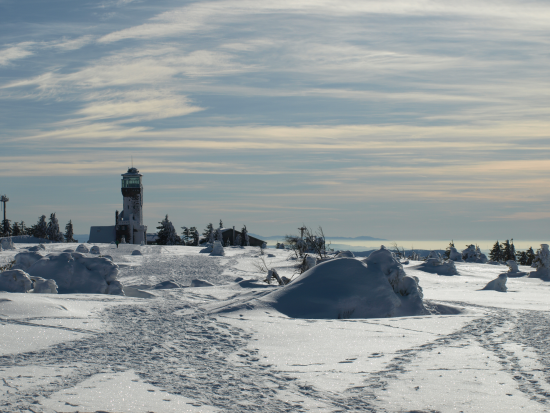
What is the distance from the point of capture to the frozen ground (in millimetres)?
4477

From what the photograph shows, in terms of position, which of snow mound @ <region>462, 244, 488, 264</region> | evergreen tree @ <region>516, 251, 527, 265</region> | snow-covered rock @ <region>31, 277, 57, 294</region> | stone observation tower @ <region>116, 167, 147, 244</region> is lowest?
evergreen tree @ <region>516, 251, 527, 265</region>

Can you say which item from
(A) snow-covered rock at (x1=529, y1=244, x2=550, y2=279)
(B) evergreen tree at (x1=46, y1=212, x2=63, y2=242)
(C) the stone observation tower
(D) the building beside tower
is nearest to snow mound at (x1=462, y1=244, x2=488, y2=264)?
(A) snow-covered rock at (x1=529, y1=244, x2=550, y2=279)

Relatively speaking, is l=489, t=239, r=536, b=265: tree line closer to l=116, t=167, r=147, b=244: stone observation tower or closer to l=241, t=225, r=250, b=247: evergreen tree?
l=241, t=225, r=250, b=247: evergreen tree

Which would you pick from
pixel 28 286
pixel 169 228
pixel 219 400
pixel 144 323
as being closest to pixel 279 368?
pixel 219 400

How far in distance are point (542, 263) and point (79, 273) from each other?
897 inches

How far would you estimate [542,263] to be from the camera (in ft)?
83.3

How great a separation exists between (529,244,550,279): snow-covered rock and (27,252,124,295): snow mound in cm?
2131

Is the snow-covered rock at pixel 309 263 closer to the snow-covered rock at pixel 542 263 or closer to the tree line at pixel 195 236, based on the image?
the snow-covered rock at pixel 542 263

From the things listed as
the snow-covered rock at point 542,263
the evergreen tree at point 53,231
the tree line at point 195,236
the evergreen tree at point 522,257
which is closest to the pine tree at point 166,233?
the tree line at point 195,236

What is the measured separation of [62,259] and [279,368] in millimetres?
10432

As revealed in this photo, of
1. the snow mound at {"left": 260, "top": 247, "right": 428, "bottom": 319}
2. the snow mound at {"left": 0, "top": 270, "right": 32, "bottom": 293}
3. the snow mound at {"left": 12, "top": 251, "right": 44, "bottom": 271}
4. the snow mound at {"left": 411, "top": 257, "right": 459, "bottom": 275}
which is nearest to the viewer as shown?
the snow mound at {"left": 260, "top": 247, "right": 428, "bottom": 319}

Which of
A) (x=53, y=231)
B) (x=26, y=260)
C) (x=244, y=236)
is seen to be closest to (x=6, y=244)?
(x=26, y=260)

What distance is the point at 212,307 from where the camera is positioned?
33.0 ft

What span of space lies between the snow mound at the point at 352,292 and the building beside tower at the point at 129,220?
54.8 meters
